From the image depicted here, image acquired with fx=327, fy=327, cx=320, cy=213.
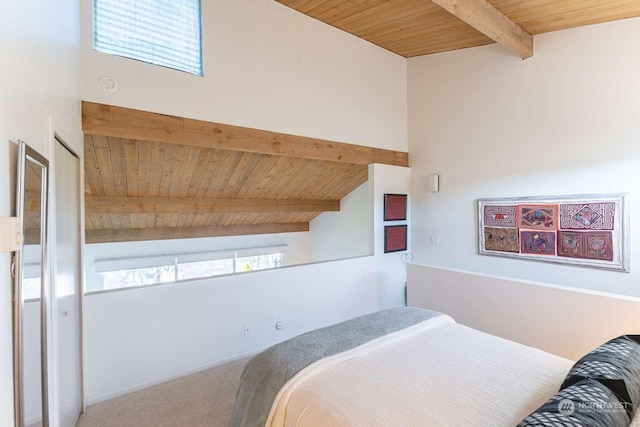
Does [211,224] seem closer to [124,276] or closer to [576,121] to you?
[124,276]

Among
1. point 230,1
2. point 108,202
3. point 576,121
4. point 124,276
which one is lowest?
point 124,276

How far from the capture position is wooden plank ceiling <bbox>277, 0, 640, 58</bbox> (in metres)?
3.01

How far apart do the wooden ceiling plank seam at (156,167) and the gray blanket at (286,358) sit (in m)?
2.33

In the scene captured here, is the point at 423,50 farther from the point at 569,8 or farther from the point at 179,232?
the point at 179,232

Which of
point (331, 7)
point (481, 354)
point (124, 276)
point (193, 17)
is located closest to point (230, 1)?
point (193, 17)

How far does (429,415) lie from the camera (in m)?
1.36

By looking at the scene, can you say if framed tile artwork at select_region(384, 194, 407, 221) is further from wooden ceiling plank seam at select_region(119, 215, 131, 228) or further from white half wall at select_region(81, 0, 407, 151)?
wooden ceiling plank seam at select_region(119, 215, 131, 228)

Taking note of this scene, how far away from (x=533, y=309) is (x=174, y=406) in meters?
3.07

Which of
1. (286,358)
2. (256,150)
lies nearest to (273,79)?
(256,150)

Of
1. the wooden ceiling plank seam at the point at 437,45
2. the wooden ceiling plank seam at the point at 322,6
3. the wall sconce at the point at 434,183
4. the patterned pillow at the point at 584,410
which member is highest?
the wooden ceiling plank seam at the point at 322,6

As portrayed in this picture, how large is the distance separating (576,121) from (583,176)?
0.59 m

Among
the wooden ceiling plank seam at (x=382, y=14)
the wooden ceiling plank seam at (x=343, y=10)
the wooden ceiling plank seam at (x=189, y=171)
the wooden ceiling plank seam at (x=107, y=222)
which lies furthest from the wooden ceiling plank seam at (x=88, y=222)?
the wooden ceiling plank seam at (x=382, y=14)

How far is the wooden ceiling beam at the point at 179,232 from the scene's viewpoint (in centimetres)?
504

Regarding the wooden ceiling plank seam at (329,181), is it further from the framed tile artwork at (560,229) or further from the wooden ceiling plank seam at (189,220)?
the framed tile artwork at (560,229)
